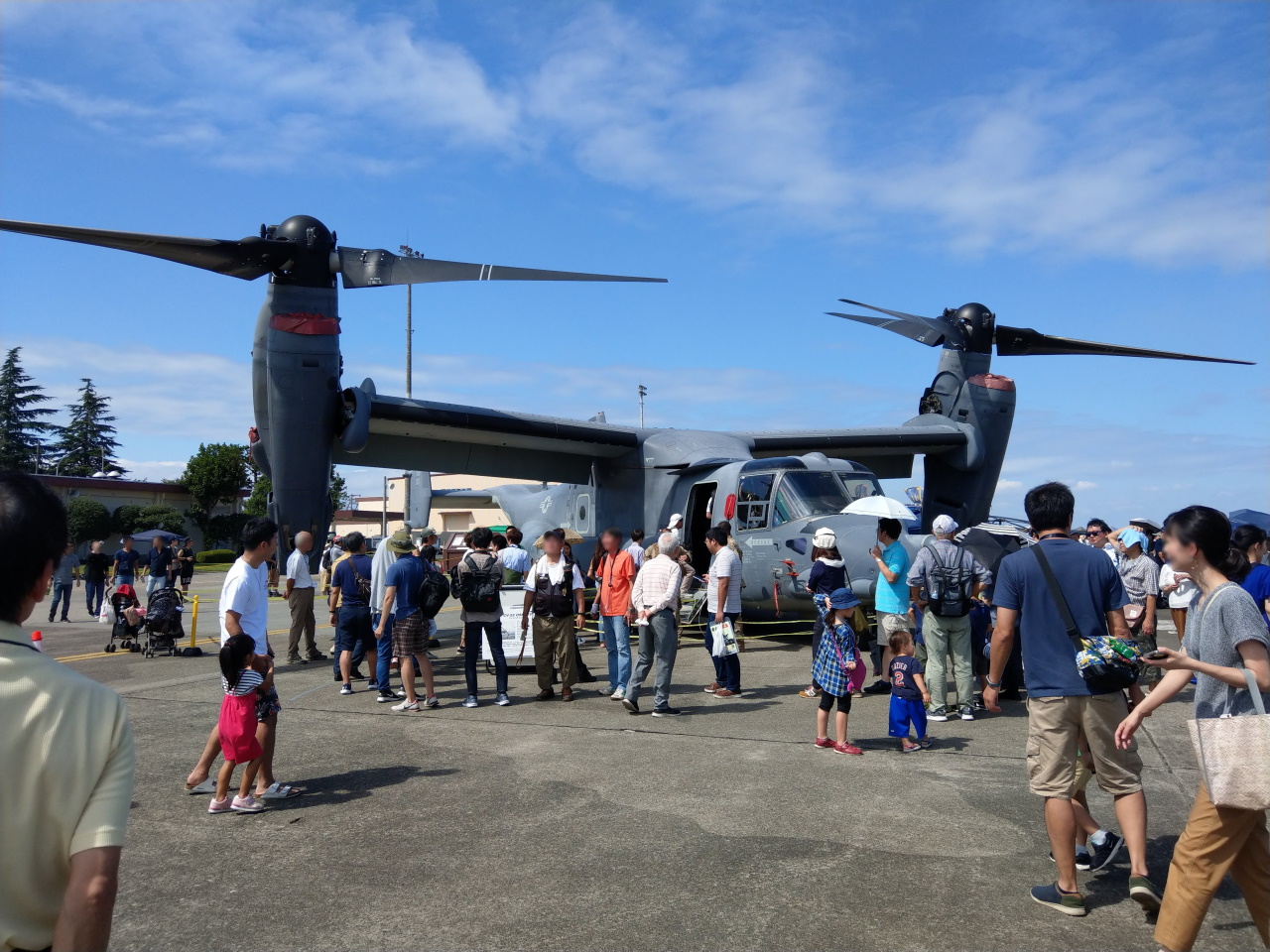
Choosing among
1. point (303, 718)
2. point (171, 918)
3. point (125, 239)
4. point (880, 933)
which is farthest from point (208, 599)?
point (880, 933)

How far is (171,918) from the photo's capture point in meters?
3.74

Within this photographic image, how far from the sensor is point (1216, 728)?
9.85ft

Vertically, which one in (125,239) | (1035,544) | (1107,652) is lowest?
(1107,652)

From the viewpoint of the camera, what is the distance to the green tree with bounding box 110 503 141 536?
43125mm

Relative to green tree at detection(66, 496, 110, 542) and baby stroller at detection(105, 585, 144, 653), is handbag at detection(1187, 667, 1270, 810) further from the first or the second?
green tree at detection(66, 496, 110, 542)

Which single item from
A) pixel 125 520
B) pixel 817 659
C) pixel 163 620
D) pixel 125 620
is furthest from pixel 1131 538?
pixel 125 520

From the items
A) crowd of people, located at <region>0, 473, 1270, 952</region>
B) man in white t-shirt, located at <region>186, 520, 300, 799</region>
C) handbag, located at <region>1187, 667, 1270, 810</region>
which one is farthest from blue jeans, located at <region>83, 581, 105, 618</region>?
handbag, located at <region>1187, 667, 1270, 810</region>

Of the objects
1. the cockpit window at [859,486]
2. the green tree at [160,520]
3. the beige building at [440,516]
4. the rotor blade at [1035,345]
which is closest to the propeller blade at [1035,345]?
the rotor blade at [1035,345]

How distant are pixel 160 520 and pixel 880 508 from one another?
4324cm

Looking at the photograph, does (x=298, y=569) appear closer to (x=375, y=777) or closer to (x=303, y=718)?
(x=303, y=718)

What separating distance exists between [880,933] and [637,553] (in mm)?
8651

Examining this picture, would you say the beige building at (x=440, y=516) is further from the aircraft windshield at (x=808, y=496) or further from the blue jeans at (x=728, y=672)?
the blue jeans at (x=728, y=672)

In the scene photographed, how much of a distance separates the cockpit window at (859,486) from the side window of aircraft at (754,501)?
39.3 inches

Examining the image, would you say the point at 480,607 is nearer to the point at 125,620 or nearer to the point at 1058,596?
the point at 1058,596
